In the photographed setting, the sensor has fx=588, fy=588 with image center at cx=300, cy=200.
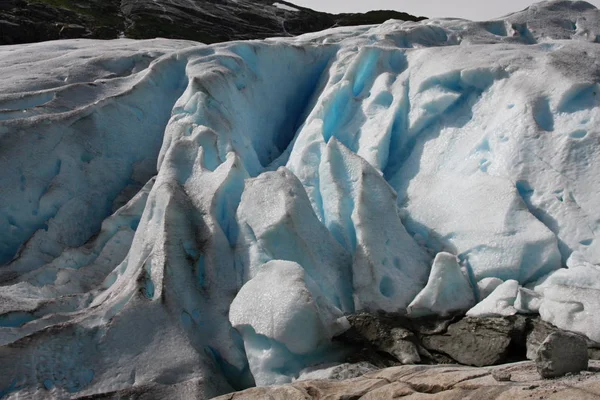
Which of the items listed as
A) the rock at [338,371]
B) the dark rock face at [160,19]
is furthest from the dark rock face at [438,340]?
the dark rock face at [160,19]

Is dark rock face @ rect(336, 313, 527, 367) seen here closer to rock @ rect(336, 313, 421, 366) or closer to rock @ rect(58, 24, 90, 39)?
rock @ rect(336, 313, 421, 366)

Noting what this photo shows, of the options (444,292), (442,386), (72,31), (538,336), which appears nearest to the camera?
(442,386)

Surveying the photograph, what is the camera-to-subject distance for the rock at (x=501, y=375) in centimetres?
536

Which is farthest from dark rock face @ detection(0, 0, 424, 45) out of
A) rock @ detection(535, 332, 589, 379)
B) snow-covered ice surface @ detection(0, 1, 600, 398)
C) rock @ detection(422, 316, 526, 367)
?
rock @ detection(535, 332, 589, 379)

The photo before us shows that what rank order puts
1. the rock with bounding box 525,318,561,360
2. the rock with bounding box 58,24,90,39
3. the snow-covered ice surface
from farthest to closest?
the rock with bounding box 58,24,90,39 < the snow-covered ice surface < the rock with bounding box 525,318,561,360

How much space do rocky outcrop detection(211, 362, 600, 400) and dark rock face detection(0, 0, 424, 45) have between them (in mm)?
32715

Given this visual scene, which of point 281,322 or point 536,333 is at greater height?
point 536,333

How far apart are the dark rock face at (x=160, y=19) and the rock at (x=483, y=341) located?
3238 cm

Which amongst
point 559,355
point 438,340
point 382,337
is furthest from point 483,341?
point 559,355

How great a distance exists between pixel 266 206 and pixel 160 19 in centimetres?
Result: 3727

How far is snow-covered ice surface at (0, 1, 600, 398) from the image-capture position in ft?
25.3

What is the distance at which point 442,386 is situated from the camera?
555cm

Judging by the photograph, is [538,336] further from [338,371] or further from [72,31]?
[72,31]

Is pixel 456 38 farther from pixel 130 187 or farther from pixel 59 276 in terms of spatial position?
pixel 59 276
